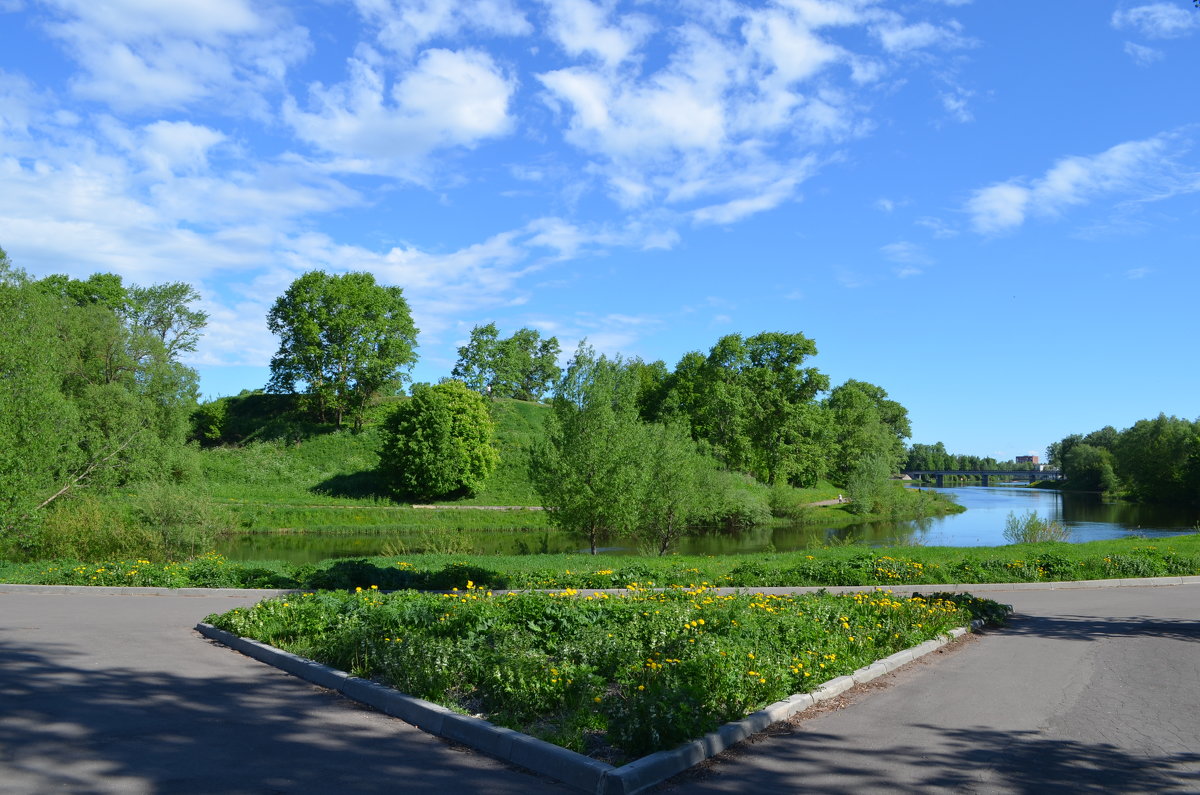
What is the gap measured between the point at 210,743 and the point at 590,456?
2096 cm

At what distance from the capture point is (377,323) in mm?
56719

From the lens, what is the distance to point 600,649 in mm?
7410

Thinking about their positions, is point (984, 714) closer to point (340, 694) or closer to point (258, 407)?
point (340, 694)

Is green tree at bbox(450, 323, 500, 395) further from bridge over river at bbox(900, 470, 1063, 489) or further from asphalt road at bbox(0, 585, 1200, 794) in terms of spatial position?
bridge over river at bbox(900, 470, 1063, 489)

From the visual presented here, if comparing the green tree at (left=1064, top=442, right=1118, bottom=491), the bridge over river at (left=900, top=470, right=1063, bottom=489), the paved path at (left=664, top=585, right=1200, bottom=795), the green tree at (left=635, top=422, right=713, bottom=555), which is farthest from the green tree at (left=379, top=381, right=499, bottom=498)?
the bridge over river at (left=900, top=470, right=1063, bottom=489)

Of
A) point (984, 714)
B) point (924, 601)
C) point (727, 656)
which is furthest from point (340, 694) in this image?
point (924, 601)

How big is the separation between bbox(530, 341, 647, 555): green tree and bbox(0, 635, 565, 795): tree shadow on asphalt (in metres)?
19.0

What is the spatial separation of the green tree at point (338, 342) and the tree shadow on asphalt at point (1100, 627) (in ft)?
162

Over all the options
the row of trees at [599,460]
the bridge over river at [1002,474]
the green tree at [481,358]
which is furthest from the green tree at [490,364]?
the bridge over river at [1002,474]

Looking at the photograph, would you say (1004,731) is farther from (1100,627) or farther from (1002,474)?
(1002,474)

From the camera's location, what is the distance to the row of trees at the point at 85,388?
21.5 metres

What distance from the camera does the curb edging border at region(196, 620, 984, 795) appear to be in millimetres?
5020

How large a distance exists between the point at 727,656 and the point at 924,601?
19.5 feet

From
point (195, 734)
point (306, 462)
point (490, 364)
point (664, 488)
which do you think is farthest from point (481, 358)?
point (195, 734)
